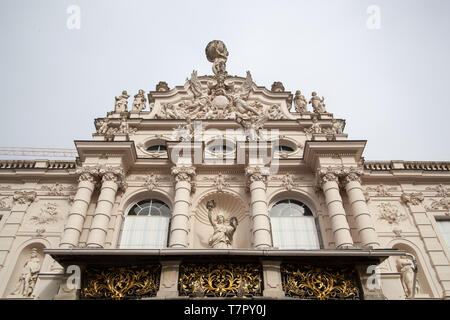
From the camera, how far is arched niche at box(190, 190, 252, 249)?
16.7 m

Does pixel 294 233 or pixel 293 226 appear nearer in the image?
pixel 294 233

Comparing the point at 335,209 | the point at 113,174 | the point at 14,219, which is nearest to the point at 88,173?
the point at 113,174

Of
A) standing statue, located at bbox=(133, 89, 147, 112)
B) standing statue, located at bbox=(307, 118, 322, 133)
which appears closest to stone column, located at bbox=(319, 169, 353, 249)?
standing statue, located at bbox=(307, 118, 322, 133)

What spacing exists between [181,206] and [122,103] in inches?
401

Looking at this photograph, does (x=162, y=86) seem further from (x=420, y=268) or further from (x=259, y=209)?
(x=420, y=268)

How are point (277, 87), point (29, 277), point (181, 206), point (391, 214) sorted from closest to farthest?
point (29, 277), point (181, 206), point (391, 214), point (277, 87)

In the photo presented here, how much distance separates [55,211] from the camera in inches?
688

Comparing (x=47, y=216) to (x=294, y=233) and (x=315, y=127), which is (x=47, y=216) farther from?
(x=315, y=127)

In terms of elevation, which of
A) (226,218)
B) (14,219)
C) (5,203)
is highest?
(5,203)

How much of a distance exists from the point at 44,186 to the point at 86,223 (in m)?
4.27

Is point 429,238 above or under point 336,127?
under

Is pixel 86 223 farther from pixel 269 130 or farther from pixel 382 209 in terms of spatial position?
pixel 382 209

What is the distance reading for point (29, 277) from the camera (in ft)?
50.4

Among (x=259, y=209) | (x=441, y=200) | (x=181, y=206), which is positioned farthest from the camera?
(x=441, y=200)
